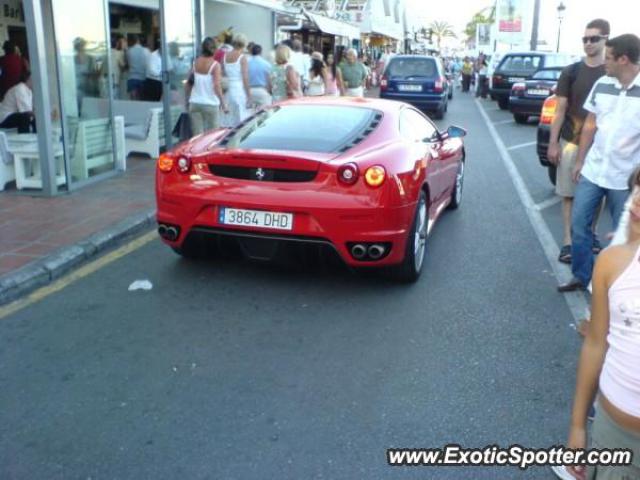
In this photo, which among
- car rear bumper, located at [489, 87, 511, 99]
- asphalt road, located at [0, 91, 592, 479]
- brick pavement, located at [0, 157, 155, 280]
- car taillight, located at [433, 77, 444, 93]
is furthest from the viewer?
car rear bumper, located at [489, 87, 511, 99]

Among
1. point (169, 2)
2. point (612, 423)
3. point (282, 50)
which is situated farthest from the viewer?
point (282, 50)

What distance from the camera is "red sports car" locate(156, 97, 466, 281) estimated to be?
4.62m

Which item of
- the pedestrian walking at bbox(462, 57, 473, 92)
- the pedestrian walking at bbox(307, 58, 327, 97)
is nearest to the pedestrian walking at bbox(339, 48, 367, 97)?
the pedestrian walking at bbox(307, 58, 327, 97)

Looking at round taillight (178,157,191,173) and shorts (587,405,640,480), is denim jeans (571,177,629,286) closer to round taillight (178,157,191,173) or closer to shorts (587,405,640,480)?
round taillight (178,157,191,173)

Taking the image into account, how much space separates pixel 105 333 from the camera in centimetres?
418

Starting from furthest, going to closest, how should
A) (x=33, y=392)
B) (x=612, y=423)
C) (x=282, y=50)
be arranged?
1. (x=282, y=50)
2. (x=33, y=392)
3. (x=612, y=423)

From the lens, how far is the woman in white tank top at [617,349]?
1.79 meters

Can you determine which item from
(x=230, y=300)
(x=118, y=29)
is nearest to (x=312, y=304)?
(x=230, y=300)

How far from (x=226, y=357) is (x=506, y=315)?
193cm

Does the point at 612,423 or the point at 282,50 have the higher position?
the point at 282,50

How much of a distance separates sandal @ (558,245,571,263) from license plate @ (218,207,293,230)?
2.49m

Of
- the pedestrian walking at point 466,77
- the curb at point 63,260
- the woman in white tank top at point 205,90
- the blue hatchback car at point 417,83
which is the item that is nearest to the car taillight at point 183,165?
the curb at point 63,260

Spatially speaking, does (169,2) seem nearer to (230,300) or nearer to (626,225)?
(230,300)

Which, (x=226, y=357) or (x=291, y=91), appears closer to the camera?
(x=226, y=357)
